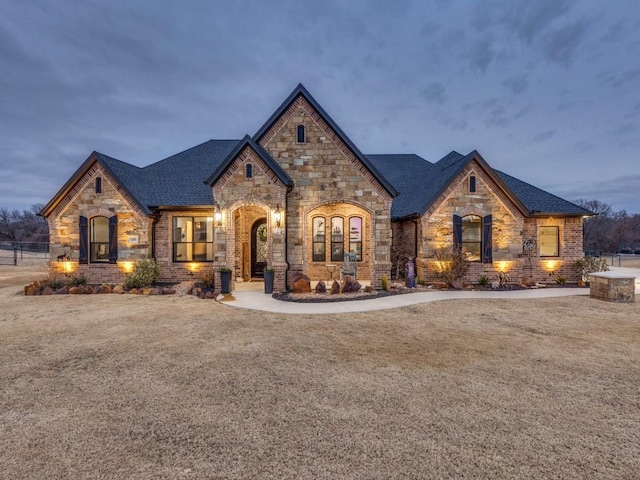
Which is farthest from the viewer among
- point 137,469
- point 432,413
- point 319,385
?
point 319,385

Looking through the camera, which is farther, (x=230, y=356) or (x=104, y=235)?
(x=104, y=235)

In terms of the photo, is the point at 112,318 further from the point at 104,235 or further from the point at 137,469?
the point at 104,235

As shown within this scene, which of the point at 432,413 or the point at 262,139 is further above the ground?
the point at 262,139

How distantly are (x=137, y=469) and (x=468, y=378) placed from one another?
169 inches

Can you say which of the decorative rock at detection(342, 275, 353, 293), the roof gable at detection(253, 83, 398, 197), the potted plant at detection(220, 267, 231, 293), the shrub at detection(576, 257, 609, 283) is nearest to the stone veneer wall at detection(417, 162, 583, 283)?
the roof gable at detection(253, 83, 398, 197)

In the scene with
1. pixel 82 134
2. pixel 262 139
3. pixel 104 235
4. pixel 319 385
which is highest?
pixel 82 134

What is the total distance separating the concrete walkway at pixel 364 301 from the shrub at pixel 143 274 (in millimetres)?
3693

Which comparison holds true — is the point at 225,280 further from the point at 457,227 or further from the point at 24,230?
the point at 24,230

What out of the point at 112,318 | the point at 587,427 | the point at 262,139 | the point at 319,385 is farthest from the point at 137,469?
the point at 262,139

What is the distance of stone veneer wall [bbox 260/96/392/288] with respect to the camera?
1237 centimetres

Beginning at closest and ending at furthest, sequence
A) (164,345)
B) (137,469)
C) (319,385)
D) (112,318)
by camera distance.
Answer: (137,469)
(319,385)
(164,345)
(112,318)

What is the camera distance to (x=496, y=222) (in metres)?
13.2

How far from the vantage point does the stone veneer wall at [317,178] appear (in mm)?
12367

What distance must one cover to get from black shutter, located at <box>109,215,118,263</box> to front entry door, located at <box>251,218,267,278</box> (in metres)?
5.94
